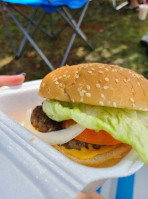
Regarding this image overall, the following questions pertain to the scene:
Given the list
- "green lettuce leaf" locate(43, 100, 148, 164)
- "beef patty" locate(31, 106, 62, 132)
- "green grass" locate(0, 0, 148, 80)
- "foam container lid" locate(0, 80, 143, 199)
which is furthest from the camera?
"green grass" locate(0, 0, 148, 80)

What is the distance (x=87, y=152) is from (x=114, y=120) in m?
0.28

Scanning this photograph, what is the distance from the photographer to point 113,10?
5156 millimetres

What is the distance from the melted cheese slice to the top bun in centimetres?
30

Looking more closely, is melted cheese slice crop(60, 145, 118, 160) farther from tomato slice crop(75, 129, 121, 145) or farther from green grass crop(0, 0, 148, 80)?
green grass crop(0, 0, 148, 80)

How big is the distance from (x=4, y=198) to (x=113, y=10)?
5.33 metres

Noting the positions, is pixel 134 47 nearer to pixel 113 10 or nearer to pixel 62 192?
pixel 113 10

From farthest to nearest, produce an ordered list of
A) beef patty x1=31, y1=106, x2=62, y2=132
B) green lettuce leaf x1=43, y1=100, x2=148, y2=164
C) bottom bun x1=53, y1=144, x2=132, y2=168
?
1. beef patty x1=31, y1=106, x2=62, y2=132
2. bottom bun x1=53, y1=144, x2=132, y2=168
3. green lettuce leaf x1=43, y1=100, x2=148, y2=164

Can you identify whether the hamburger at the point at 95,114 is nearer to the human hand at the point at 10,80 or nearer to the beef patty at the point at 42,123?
the beef patty at the point at 42,123

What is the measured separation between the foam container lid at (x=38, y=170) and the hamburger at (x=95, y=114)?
133 mm

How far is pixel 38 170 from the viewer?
745 mm

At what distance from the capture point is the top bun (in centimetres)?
100

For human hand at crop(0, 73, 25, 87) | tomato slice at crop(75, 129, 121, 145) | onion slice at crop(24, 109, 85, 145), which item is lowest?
tomato slice at crop(75, 129, 121, 145)

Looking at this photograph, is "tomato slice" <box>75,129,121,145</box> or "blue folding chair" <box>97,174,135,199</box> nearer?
"tomato slice" <box>75,129,121,145</box>

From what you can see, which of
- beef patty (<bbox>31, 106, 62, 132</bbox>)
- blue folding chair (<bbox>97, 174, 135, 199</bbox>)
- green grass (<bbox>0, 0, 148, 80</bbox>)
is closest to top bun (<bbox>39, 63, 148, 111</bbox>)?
beef patty (<bbox>31, 106, 62, 132</bbox>)
